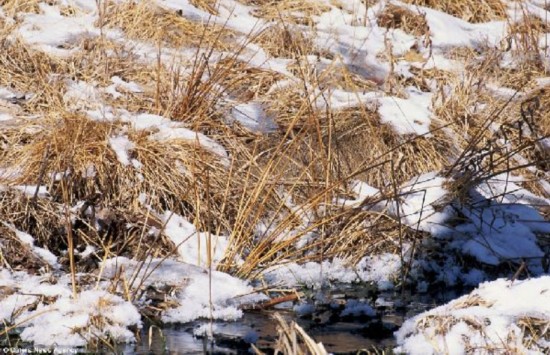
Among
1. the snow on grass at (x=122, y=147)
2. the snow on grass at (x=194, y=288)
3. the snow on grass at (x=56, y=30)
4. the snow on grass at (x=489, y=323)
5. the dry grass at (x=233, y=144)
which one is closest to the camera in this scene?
the snow on grass at (x=489, y=323)

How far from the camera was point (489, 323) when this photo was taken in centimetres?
350

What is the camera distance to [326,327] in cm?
395

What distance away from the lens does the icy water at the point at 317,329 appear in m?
3.60

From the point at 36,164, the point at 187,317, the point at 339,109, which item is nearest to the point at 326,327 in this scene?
the point at 187,317

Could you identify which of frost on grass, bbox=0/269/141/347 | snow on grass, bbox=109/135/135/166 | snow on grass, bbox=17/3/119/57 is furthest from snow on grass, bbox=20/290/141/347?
snow on grass, bbox=17/3/119/57

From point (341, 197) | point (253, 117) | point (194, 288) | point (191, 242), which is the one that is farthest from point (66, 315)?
point (253, 117)

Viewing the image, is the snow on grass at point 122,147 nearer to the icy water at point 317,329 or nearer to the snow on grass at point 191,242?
the snow on grass at point 191,242

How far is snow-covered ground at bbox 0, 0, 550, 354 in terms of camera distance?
144 inches

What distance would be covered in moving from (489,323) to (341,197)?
201cm

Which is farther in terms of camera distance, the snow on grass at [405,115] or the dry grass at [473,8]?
the dry grass at [473,8]

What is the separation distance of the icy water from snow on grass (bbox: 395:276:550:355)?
17 centimetres

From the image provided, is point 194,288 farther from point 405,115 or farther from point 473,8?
point 473,8

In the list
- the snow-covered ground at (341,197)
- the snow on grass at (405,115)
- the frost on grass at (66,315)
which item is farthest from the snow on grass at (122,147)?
the snow on grass at (405,115)

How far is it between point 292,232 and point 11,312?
169cm
